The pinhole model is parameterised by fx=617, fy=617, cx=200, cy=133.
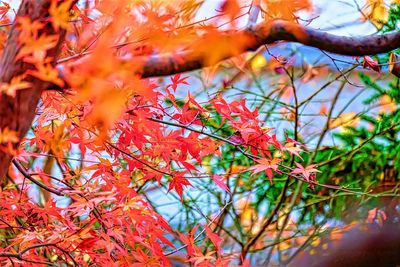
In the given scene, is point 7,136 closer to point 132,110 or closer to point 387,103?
point 132,110

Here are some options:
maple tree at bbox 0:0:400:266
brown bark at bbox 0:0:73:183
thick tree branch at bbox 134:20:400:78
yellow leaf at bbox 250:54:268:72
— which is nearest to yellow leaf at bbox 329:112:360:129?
maple tree at bbox 0:0:400:266

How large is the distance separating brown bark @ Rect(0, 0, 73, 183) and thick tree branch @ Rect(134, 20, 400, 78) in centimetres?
19

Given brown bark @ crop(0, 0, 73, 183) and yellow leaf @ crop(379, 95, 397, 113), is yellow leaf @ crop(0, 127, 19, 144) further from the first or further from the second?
yellow leaf @ crop(379, 95, 397, 113)

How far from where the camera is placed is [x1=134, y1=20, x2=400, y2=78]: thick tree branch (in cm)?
94

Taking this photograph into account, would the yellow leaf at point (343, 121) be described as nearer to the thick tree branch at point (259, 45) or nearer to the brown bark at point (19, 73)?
the thick tree branch at point (259, 45)

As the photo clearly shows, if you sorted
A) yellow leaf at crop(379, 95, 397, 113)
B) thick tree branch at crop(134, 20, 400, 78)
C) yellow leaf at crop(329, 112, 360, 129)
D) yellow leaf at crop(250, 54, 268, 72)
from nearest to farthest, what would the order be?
thick tree branch at crop(134, 20, 400, 78), yellow leaf at crop(329, 112, 360, 129), yellow leaf at crop(379, 95, 397, 113), yellow leaf at crop(250, 54, 268, 72)

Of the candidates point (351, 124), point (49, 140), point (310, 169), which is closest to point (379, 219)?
point (351, 124)

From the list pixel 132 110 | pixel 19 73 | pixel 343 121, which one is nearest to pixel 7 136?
pixel 19 73

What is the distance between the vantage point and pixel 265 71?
292 centimetres

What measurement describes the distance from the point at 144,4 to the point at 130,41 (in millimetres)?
86

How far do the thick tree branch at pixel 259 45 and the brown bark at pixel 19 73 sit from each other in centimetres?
19

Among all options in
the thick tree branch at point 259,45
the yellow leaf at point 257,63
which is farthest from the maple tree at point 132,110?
the yellow leaf at point 257,63

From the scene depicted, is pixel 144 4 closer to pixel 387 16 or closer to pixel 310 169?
pixel 310 169

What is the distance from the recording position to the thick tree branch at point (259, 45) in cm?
94
